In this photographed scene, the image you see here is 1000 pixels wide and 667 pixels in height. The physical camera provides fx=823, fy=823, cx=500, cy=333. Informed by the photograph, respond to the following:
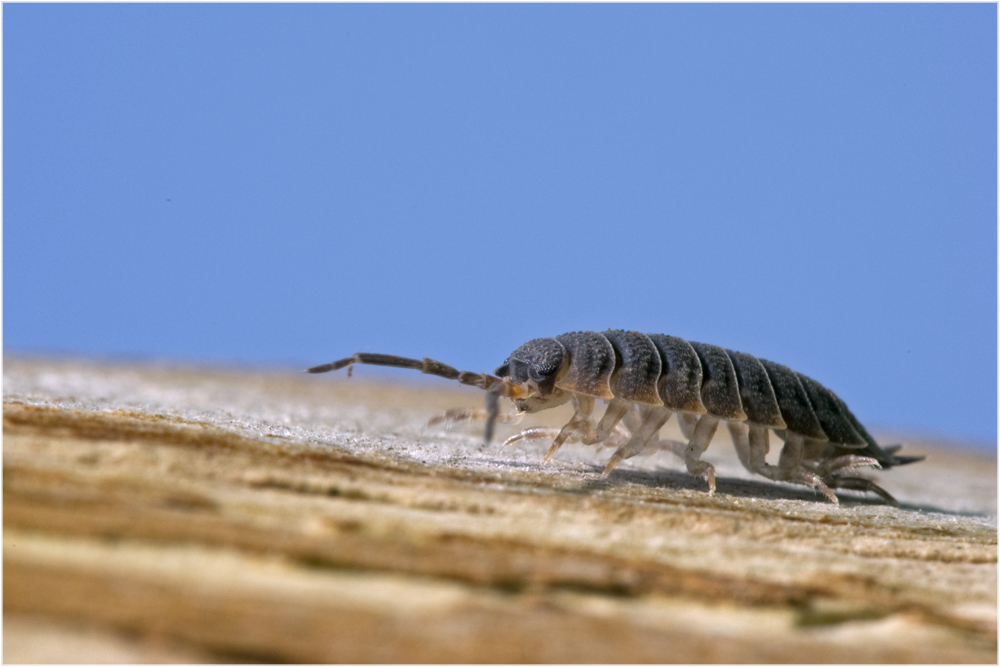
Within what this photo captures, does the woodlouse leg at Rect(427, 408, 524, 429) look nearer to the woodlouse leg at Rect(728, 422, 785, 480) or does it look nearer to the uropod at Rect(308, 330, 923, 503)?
the uropod at Rect(308, 330, 923, 503)

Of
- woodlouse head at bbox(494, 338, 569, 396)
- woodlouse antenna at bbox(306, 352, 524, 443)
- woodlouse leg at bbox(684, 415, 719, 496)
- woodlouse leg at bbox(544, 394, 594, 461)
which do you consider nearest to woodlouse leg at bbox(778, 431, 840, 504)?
woodlouse leg at bbox(684, 415, 719, 496)

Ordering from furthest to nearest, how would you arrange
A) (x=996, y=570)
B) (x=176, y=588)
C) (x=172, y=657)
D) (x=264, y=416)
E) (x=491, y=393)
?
(x=264, y=416), (x=491, y=393), (x=996, y=570), (x=176, y=588), (x=172, y=657)

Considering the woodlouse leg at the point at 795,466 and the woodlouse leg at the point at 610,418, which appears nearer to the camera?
the woodlouse leg at the point at 610,418

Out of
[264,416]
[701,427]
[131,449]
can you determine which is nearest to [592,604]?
[131,449]

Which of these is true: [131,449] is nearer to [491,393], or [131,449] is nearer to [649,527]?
[649,527]

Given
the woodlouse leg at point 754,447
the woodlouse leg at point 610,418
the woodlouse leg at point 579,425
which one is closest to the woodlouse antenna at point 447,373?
the woodlouse leg at point 579,425

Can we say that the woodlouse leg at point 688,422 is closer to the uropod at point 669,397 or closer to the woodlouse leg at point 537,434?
the uropod at point 669,397
